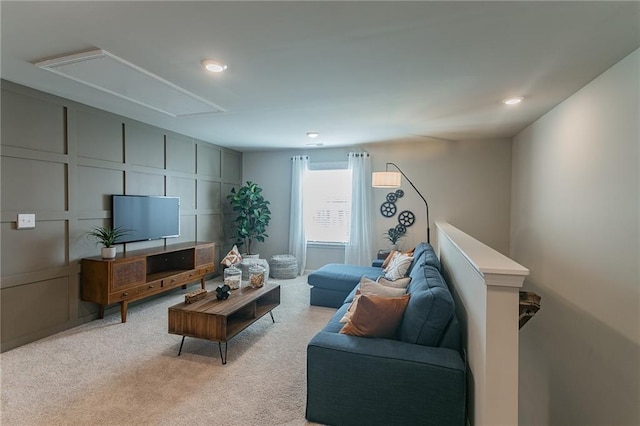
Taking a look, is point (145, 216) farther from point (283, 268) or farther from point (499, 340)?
point (499, 340)

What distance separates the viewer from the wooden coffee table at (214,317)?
8.28 ft

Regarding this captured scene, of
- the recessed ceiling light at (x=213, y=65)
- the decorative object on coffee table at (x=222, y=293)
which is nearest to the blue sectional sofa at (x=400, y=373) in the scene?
the decorative object on coffee table at (x=222, y=293)

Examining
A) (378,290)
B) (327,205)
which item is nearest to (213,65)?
(378,290)

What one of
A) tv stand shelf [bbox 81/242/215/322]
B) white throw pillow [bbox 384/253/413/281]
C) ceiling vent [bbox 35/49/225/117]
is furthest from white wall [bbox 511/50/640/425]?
tv stand shelf [bbox 81/242/215/322]

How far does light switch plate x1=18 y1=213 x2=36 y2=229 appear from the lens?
2.77m

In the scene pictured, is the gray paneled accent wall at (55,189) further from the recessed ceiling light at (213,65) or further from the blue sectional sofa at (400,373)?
→ the blue sectional sofa at (400,373)

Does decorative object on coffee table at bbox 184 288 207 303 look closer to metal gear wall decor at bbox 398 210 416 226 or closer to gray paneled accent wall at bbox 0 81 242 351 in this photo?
gray paneled accent wall at bbox 0 81 242 351

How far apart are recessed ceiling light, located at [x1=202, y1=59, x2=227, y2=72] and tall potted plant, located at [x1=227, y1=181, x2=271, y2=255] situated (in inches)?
131

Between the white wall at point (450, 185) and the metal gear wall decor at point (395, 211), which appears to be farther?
the metal gear wall decor at point (395, 211)

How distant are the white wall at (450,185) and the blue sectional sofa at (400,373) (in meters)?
3.45

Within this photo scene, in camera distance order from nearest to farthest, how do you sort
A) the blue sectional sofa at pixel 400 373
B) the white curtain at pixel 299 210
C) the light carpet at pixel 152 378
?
the blue sectional sofa at pixel 400 373, the light carpet at pixel 152 378, the white curtain at pixel 299 210

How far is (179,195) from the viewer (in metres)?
4.69

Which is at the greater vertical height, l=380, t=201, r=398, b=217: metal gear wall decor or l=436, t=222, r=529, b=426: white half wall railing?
l=380, t=201, r=398, b=217: metal gear wall decor

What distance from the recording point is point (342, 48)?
204cm
